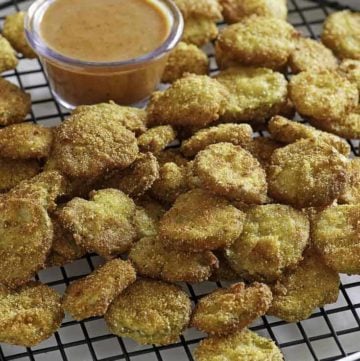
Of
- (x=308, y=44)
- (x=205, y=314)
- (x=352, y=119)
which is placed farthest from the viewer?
(x=308, y=44)

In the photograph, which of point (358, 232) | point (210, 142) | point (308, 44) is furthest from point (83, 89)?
point (358, 232)

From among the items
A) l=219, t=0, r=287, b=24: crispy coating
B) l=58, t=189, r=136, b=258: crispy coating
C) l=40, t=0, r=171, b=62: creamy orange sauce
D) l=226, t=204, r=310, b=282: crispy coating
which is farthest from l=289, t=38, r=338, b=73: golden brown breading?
l=58, t=189, r=136, b=258: crispy coating

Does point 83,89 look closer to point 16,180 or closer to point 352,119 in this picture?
point 16,180

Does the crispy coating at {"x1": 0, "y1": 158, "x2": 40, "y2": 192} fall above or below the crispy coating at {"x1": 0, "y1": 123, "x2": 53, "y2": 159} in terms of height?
below

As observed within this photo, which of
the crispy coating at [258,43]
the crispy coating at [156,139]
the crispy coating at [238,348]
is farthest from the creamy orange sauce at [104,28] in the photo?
the crispy coating at [238,348]

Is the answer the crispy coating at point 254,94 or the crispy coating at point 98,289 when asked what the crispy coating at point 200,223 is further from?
the crispy coating at point 254,94

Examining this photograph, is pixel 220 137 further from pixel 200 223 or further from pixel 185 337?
pixel 185 337

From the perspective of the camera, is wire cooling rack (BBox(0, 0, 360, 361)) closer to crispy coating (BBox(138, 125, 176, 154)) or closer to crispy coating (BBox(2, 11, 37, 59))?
crispy coating (BBox(138, 125, 176, 154))

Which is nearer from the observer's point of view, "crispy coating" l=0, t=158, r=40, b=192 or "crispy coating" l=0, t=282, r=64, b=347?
"crispy coating" l=0, t=282, r=64, b=347
